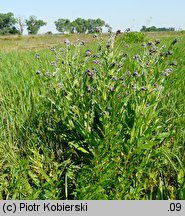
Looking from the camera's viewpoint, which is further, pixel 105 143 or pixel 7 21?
pixel 7 21

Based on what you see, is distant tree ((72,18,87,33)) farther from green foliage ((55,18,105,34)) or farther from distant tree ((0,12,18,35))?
distant tree ((0,12,18,35))

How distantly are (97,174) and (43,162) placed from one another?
0.57 metres

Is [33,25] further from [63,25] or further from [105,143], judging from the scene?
[105,143]

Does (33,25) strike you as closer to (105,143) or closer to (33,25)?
(33,25)

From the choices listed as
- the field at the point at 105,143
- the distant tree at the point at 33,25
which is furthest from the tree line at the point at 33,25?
the field at the point at 105,143

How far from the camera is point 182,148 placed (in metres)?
2.16

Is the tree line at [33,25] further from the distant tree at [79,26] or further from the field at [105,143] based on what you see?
the field at [105,143]

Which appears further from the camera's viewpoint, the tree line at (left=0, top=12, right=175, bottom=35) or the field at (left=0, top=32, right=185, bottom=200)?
the tree line at (left=0, top=12, right=175, bottom=35)

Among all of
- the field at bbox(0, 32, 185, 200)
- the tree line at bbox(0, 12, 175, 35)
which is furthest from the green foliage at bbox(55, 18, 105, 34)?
the field at bbox(0, 32, 185, 200)

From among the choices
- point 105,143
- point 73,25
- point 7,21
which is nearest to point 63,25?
point 73,25

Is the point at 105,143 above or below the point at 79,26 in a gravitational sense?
below

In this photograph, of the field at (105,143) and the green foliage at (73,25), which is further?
the green foliage at (73,25)
